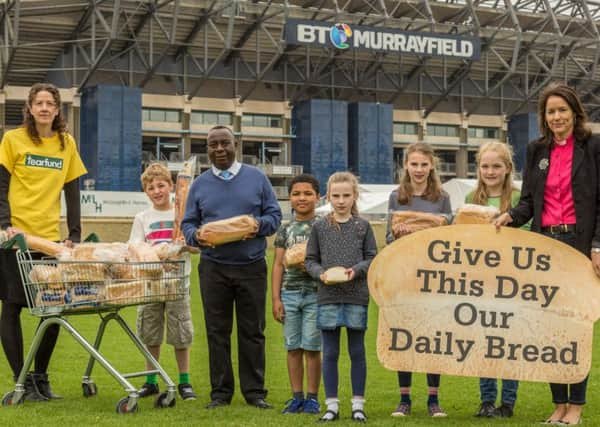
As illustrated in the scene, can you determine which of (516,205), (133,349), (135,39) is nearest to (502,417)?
(516,205)

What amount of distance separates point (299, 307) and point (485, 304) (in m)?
1.15

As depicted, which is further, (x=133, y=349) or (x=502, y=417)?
(x=133, y=349)

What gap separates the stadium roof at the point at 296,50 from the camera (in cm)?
4472

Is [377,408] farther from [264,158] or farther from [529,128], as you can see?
[529,128]

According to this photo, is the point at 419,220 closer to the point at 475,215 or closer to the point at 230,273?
the point at 475,215

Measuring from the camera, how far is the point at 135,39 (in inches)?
1817

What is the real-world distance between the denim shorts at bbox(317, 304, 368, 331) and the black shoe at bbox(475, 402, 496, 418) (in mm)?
873

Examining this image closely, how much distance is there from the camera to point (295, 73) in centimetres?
5281

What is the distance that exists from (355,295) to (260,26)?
145 feet

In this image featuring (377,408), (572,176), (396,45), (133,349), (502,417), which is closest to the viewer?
(572,176)

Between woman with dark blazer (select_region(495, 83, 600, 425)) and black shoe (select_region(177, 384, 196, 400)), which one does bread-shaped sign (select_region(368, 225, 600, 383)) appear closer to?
woman with dark blazer (select_region(495, 83, 600, 425))

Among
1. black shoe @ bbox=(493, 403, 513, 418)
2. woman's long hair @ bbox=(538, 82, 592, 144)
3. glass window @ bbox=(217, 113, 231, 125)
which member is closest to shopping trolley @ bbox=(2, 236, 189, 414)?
black shoe @ bbox=(493, 403, 513, 418)

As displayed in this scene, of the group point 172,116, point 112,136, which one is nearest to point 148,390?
point 112,136

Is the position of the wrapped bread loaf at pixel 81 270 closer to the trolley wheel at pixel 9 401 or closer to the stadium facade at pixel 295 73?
the trolley wheel at pixel 9 401
